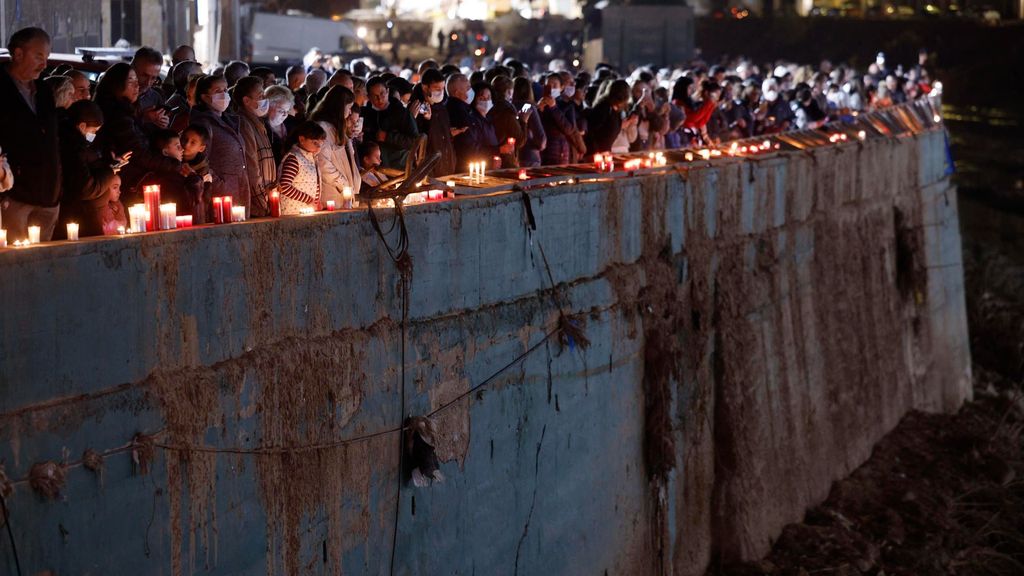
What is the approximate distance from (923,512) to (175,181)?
12095mm

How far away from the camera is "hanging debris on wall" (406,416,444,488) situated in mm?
9203

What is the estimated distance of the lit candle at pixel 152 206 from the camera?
7.79 metres

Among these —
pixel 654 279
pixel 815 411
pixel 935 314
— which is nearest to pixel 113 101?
pixel 654 279

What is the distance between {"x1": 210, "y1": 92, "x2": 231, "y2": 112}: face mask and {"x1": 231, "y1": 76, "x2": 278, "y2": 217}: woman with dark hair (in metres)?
0.28

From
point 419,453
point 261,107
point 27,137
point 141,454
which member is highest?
point 261,107

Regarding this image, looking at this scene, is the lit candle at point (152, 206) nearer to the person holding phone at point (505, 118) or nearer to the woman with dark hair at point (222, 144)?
the woman with dark hair at point (222, 144)

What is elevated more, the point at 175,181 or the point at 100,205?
the point at 175,181

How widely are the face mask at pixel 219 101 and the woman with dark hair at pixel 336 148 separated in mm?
748

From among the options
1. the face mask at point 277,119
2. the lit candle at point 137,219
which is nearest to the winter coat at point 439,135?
the face mask at point 277,119

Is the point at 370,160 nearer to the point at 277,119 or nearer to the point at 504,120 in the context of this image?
the point at 277,119

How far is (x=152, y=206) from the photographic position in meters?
7.84

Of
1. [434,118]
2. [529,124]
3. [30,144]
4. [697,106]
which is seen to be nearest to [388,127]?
[434,118]

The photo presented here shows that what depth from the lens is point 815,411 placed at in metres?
17.0

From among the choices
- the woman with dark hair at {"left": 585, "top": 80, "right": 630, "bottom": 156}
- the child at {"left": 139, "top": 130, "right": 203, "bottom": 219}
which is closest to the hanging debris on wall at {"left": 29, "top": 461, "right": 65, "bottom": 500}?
the child at {"left": 139, "top": 130, "right": 203, "bottom": 219}
